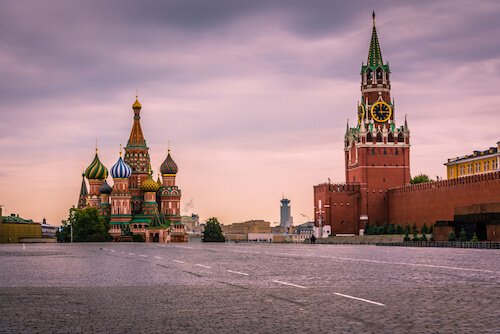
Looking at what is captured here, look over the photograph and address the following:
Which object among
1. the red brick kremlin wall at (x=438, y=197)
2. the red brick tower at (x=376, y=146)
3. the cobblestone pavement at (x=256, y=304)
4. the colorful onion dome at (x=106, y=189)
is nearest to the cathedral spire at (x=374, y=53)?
the red brick tower at (x=376, y=146)

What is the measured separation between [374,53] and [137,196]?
40.1 m

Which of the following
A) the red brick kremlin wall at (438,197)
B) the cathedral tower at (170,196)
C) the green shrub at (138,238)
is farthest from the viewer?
the cathedral tower at (170,196)

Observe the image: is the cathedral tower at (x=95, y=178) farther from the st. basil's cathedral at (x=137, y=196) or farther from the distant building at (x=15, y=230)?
the distant building at (x=15, y=230)

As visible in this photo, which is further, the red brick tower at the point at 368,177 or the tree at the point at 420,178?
the tree at the point at 420,178

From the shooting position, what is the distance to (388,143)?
11475 centimetres

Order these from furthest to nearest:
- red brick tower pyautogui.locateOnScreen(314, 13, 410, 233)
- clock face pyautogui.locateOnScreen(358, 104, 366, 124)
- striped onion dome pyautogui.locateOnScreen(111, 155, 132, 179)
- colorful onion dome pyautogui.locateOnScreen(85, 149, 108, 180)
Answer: colorful onion dome pyautogui.locateOnScreen(85, 149, 108, 180) → striped onion dome pyautogui.locateOnScreen(111, 155, 132, 179) → clock face pyautogui.locateOnScreen(358, 104, 366, 124) → red brick tower pyautogui.locateOnScreen(314, 13, 410, 233)

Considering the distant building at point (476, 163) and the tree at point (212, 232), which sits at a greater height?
the distant building at point (476, 163)

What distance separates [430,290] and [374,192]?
101372 mm

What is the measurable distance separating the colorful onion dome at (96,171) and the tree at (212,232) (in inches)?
708

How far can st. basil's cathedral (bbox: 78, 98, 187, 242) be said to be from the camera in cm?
11794

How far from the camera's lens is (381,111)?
11850 centimetres

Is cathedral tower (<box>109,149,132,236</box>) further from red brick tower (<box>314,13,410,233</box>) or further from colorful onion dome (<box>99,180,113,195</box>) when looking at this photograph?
red brick tower (<box>314,13,410,233</box>)

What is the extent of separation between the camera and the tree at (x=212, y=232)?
418ft

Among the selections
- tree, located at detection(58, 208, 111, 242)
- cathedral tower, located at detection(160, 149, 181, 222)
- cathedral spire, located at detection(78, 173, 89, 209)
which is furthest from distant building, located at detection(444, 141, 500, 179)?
cathedral spire, located at detection(78, 173, 89, 209)
